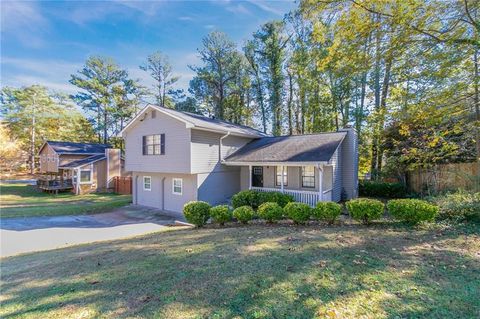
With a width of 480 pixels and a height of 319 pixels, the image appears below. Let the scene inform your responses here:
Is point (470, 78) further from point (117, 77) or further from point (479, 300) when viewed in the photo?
point (117, 77)

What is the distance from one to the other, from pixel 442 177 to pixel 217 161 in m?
12.8

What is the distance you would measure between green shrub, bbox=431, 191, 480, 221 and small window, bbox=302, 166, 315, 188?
610 cm

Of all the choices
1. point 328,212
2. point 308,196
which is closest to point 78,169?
point 308,196

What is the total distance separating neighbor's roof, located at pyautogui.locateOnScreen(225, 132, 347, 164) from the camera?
42.4 feet

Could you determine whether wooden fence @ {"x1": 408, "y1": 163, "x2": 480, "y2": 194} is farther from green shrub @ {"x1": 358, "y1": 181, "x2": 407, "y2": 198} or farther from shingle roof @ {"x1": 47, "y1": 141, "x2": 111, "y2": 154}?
shingle roof @ {"x1": 47, "y1": 141, "x2": 111, "y2": 154}

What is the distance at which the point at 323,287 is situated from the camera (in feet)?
12.8

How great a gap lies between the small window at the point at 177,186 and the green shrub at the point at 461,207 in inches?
480

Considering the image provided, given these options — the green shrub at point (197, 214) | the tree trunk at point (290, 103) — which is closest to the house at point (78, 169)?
the green shrub at point (197, 214)

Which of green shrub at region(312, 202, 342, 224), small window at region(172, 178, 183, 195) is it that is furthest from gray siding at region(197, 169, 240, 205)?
green shrub at region(312, 202, 342, 224)

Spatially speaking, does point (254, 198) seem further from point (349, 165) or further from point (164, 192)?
point (349, 165)

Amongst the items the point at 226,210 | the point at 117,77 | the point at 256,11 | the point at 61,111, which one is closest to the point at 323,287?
the point at 226,210

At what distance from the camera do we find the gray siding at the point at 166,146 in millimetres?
13453

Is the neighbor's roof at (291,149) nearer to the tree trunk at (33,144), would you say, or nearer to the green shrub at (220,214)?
the green shrub at (220,214)

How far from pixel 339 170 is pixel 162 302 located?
14.0m
